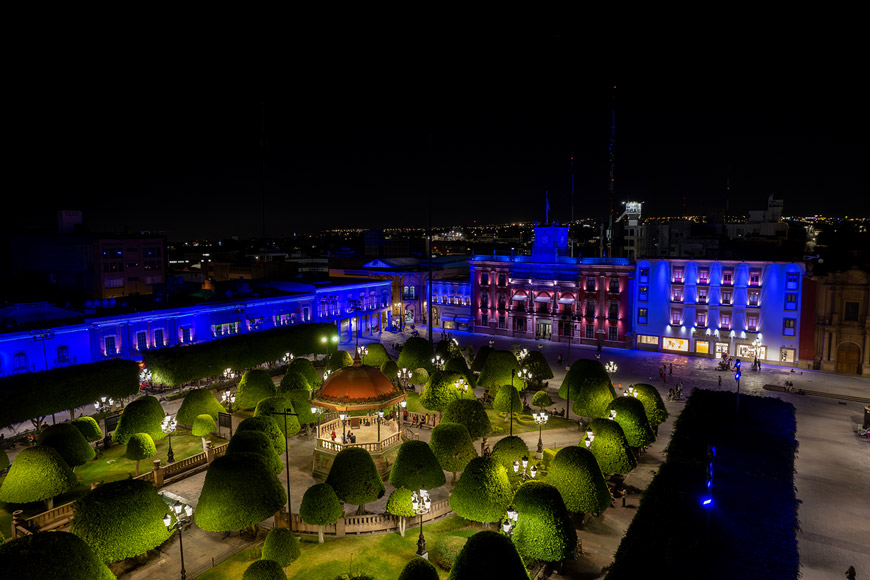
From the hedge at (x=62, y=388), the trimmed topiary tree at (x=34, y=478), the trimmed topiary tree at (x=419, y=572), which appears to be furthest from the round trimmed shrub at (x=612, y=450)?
the hedge at (x=62, y=388)

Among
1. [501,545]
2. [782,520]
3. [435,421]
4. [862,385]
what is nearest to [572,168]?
[862,385]

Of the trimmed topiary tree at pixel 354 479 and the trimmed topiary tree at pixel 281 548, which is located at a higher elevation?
the trimmed topiary tree at pixel 354 479

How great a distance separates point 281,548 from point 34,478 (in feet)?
44.1

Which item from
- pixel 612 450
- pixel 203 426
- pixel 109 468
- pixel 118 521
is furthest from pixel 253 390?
pixel 612 450

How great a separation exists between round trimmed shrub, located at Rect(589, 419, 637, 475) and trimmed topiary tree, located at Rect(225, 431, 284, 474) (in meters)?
17.4

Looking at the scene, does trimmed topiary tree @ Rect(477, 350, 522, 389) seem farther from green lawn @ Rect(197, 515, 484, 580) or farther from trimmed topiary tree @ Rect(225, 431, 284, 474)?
trimmed topiary tree @ Rect(225, 431, 284, 474)

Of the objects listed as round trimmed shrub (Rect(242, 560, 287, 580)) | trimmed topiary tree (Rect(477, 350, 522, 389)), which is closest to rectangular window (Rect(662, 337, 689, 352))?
trimmed topiary tree (Rect(477, 350, 522, 389))

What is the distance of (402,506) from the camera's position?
83.4ft

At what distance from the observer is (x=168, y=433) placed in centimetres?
3375

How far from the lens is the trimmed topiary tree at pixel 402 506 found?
997 inches

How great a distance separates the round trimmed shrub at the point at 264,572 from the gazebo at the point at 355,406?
12.1 metres

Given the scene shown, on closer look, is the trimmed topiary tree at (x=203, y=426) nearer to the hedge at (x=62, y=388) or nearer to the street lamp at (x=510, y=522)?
the hedge at (x=62, y=388)

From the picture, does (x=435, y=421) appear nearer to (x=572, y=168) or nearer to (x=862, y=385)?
(x=862, y=385)

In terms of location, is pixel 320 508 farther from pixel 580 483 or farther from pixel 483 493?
pixel 580 483
